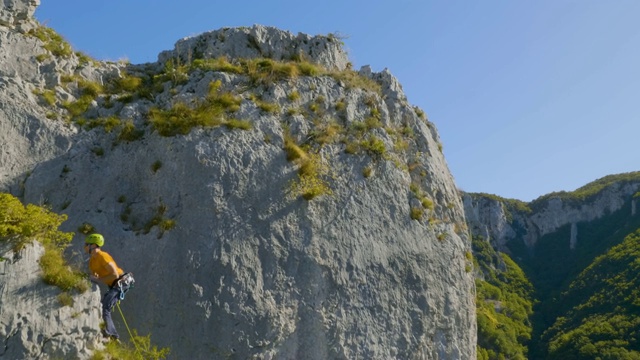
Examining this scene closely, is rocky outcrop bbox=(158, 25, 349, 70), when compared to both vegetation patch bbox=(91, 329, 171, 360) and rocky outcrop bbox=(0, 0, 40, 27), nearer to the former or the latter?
rocky outcrop bbox=(0, 0, 40, 27)

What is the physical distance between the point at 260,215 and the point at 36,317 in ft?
17.5

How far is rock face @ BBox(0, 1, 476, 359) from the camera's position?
465 inches

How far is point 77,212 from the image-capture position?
42.1 ft

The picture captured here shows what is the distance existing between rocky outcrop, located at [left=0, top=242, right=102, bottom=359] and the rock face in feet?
6.02

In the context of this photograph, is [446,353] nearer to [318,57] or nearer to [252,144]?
[252,144]

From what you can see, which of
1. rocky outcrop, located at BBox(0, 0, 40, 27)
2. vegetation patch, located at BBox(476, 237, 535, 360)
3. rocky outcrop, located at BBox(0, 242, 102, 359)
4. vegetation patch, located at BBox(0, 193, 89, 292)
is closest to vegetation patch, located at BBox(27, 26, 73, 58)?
rocky outcrop, located at BBox(0, 0, 40, 27)

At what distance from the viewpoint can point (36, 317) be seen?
30.3 feet

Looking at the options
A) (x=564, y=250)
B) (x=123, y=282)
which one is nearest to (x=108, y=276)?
(x=123, y=282)

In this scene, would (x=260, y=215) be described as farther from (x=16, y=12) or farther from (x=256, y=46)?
(x=16, y=12)

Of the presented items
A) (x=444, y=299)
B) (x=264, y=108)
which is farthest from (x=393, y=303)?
(x=264, y=108)

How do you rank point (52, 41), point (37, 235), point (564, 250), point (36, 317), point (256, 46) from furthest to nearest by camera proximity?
point (564, 250)
point (256, 46)
point (52, 41)
point (37, 235)
point (36, 317)

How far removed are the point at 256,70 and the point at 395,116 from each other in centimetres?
458

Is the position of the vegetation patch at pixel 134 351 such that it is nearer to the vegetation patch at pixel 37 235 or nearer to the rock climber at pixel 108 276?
the rock climber at pixel 108 276

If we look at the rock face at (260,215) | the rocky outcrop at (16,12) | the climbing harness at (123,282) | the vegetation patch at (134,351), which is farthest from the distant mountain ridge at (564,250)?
the rocky outcrop at (16,12)
